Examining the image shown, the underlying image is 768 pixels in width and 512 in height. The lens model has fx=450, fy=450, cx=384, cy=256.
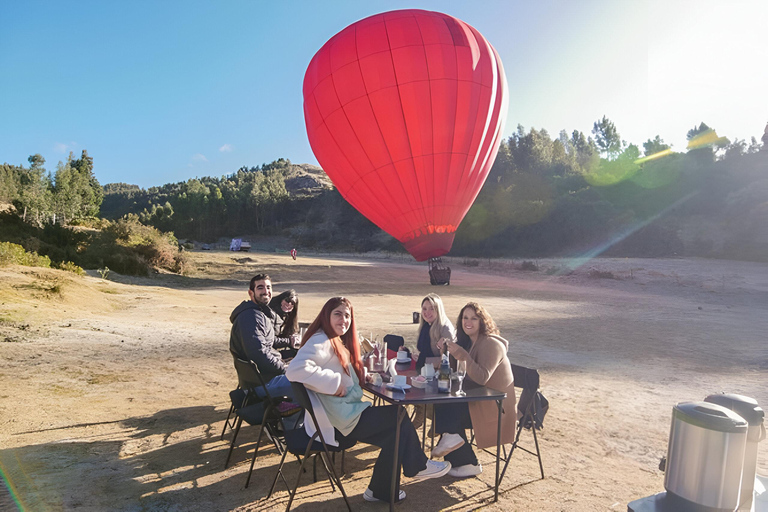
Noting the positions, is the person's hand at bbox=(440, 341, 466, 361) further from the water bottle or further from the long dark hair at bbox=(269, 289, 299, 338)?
the long dark hair at bbox=(269, 289, 299, 338)

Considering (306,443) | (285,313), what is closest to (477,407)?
(306,443)

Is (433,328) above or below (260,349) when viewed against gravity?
above

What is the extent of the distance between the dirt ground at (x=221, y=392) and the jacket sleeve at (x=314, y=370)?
120cm

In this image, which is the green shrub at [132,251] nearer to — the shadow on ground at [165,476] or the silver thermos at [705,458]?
the shadow on ground at [165,476]

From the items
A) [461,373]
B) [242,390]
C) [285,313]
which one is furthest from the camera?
[285,313]

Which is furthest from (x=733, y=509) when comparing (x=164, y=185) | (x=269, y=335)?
(x=164, y=185)

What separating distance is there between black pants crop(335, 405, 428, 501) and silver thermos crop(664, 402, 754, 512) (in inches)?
73.1

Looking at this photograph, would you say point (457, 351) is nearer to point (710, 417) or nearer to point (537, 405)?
point (537, 405)

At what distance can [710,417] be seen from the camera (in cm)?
210

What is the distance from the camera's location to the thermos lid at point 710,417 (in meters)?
2.04

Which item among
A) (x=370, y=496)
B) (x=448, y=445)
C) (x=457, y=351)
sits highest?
(x=457, y=351)

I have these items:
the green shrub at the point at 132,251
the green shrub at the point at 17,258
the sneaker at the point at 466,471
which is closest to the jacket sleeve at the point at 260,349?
the sneaker at the point at 466,471

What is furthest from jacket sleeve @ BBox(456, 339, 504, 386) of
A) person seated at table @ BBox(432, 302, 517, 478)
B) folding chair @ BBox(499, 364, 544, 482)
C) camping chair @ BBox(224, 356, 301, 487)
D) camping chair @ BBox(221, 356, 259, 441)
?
camping chair @ BBox(221, 356, 259, 441)

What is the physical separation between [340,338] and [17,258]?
739 inches
